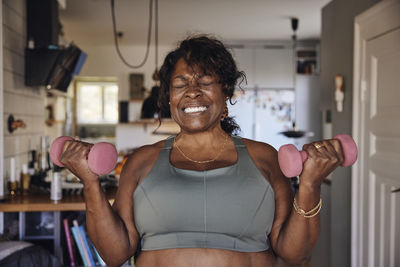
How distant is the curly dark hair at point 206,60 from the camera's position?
3.86ft

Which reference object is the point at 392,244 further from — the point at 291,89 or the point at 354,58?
the point at 291,89

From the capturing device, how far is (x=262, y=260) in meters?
1.09

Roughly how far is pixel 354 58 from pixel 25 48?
7.83ft

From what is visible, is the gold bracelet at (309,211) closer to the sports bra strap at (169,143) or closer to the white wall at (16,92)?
the sports bra strap at (169,143)

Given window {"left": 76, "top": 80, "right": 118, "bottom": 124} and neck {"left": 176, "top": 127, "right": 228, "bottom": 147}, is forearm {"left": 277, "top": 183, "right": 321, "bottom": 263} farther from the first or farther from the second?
window {"left": 76, "top": 80, "right": 118, "bottom": 124}

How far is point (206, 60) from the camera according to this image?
3.85 feet

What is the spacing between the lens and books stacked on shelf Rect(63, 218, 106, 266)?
2287 mm

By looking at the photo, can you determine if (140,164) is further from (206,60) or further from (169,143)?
(206,60)

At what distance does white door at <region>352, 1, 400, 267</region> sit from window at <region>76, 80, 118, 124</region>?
5181 millimetres

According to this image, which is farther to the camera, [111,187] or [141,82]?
[141,82]

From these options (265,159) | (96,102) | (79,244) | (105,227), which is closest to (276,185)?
(265,159)

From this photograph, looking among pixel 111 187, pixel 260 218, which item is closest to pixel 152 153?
pixel 260 218

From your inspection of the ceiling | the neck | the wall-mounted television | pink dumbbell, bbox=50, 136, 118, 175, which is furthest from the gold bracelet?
the ceiling

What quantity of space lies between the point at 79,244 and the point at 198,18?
9.90ft
